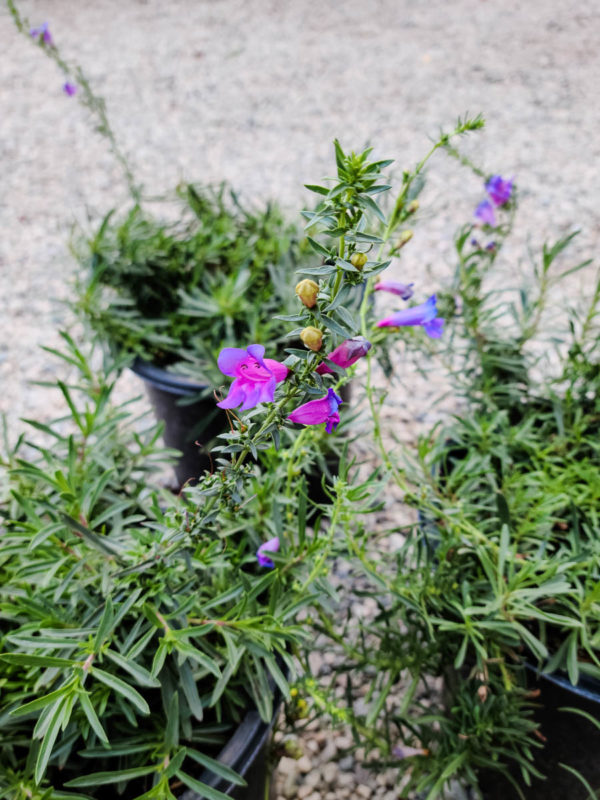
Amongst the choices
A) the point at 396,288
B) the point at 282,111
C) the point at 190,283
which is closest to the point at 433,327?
the point at 396,288

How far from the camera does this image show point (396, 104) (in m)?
4.04

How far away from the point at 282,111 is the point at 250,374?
3846 millimetres

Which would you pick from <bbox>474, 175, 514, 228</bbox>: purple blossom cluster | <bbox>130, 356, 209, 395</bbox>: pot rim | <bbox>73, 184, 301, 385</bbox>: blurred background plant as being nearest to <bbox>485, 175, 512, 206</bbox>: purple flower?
<bbox>474, 175, 514, 228</bbox>: purple blossom cluster

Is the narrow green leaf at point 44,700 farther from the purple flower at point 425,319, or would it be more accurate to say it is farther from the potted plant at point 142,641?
the purple flower at point 425,319

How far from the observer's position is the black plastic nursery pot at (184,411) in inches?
64.2

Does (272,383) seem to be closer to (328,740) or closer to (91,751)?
(91,751)

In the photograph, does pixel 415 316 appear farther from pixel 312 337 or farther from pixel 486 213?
pixel 486 213

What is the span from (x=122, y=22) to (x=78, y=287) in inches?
182

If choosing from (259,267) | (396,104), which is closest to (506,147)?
(396,104)

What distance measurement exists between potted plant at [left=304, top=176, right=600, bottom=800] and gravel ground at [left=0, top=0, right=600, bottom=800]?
0.92 metres

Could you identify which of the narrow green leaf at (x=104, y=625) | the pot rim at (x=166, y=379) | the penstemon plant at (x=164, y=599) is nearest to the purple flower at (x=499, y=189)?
the penstemon plant at (x=164, y=599)

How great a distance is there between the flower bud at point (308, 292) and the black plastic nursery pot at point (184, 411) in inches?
36.6

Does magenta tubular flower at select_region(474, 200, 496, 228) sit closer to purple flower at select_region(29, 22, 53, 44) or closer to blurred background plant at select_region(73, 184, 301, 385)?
blurred background plant at select_region(73, 184, 301, 385)

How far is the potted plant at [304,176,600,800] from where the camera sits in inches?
41.0
